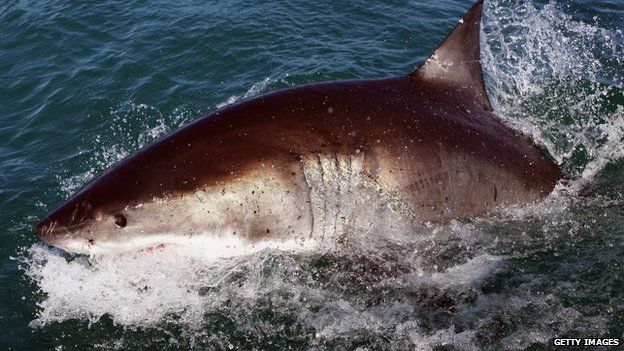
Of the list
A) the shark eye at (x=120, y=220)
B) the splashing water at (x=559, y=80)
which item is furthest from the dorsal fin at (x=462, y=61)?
the shark eye at (x=120, y=220)

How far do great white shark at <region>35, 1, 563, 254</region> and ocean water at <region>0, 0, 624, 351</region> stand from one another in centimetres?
25

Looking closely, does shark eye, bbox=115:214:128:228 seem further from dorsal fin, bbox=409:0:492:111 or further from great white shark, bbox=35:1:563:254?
dorsal fin, bbox=409:0:492:111

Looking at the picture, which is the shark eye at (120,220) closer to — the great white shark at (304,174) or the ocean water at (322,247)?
the great white shark at (304,174)

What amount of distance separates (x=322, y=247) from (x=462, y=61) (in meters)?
2.28

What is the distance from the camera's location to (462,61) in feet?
18.5

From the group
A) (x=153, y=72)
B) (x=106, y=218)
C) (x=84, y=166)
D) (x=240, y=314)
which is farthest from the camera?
(x=153, y=72)

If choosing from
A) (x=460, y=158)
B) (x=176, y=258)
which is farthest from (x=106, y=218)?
(x=460, y=158)

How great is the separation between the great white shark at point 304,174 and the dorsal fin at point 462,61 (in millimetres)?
127

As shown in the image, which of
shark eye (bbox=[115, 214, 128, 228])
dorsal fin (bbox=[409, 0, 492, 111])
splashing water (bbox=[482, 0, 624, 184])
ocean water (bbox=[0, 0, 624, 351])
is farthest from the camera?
splashing water (bbox=[482, 0, 624, 184])

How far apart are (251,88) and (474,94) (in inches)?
177

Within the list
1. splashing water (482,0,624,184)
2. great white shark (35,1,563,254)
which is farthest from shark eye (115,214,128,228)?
splashing water (482,0,624,184)

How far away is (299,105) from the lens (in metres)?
4.75

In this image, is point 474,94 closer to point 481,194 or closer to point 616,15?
point 481,194

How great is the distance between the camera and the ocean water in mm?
4816
